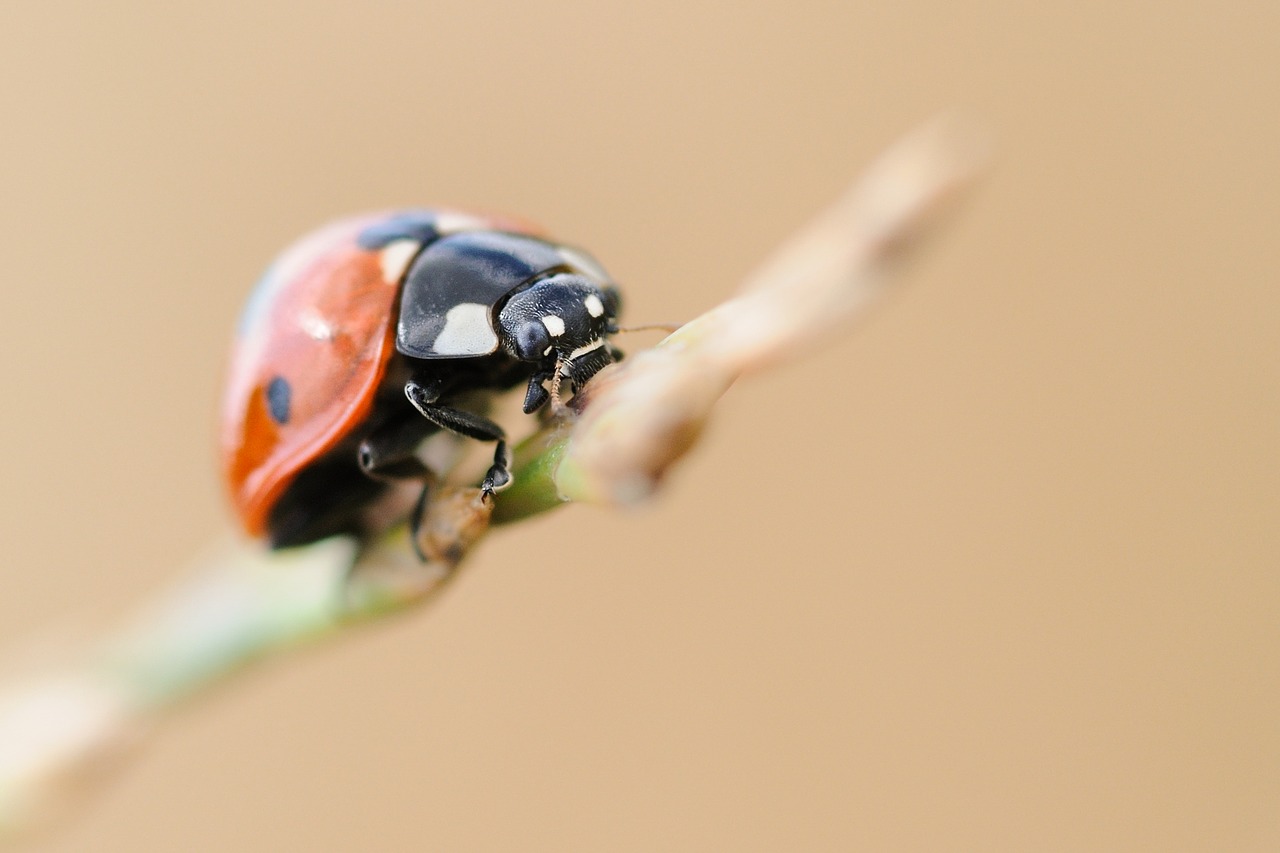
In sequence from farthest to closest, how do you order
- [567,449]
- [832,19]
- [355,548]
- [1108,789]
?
[832,19]
[1108,789]
[355,548]
[567,449]

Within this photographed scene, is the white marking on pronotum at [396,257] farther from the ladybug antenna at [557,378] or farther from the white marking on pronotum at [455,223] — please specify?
the ladybug antenna at [557,378]

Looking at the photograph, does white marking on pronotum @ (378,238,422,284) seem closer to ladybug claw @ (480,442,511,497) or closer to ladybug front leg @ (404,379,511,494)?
ladybug front leg @ (404,379,511,494)

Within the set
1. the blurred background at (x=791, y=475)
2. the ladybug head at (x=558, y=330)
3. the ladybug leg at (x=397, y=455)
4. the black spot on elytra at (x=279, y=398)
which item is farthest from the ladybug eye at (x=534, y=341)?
the blurred background at (x=791, y=475)

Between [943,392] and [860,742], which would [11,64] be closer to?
[943,392]

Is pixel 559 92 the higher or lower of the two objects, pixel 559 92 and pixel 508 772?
the higher

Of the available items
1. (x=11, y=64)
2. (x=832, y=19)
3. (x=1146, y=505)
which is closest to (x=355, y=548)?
(x=1146, y=505)

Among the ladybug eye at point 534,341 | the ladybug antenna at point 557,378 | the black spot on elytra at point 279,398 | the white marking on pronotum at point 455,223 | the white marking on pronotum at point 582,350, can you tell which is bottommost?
the ladybug antenna at point 557,378
